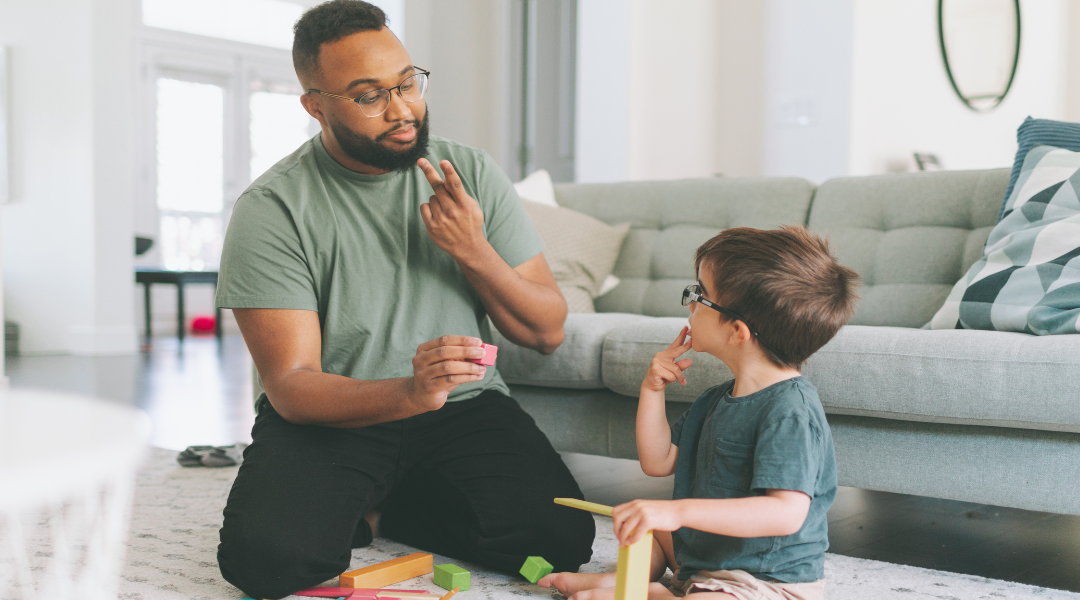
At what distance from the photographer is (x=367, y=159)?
160 cm

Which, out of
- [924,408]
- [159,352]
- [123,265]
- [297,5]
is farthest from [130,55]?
[924,408]

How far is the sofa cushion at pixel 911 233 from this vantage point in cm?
210

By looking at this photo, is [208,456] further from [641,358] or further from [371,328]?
[641,358]

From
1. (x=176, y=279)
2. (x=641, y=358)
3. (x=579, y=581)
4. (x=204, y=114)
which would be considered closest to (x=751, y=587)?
(x=579, y=581)

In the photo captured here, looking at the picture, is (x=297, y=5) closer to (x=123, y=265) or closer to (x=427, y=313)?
(x=123, y=265)

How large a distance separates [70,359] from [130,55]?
2039mm

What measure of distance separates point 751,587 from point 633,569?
22 cm

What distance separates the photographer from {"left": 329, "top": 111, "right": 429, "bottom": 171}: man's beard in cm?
157

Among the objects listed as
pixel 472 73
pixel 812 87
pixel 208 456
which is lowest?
pixel 208 456

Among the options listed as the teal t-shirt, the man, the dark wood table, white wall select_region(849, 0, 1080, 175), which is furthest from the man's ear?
the dark wood table

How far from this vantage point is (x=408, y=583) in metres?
1.49

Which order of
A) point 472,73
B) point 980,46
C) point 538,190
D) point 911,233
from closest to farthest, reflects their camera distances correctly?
point 911,233 → point 538,190 → point 980,46 → point 472,73

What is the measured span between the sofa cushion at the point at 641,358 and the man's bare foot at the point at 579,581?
480mm

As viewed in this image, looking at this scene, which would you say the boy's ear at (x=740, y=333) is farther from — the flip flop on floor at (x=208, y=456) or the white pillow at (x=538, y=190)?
the flip flop on floor at (x=208, y=456)
